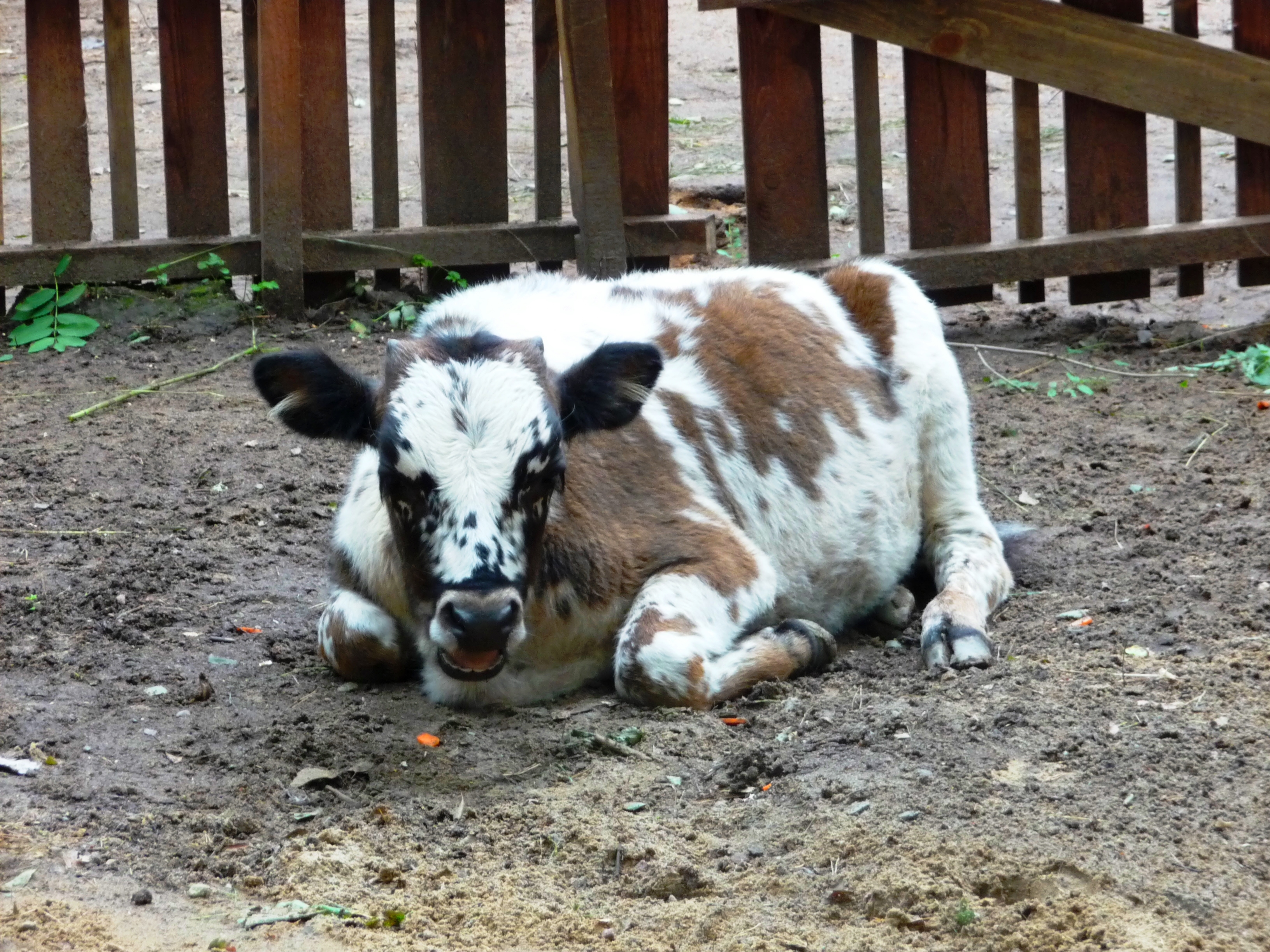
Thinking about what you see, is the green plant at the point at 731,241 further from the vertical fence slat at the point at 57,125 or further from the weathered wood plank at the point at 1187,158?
the vertical fence slat at the point at 57,125

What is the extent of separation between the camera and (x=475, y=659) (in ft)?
13.9

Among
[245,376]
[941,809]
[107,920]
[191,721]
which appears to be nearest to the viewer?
[107,920]

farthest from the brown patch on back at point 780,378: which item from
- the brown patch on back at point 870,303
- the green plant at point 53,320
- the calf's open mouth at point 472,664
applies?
the green plant at point 53,320

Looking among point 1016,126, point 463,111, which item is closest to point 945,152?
point 1016,126

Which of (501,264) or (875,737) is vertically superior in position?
(501,264)

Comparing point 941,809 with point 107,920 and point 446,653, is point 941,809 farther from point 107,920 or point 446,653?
point 107,920

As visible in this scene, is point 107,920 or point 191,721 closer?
point 107,920

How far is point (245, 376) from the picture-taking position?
7633 mm

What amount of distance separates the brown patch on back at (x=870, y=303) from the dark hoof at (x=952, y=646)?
1412mm

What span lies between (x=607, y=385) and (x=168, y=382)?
3539mm

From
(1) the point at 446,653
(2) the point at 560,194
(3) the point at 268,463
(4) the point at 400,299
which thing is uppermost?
(2) the point at 560,194

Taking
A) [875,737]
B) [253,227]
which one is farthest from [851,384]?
[253,227]

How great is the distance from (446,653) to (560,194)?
174 inches

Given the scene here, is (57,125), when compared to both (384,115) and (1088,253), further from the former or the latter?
(1088,253)
